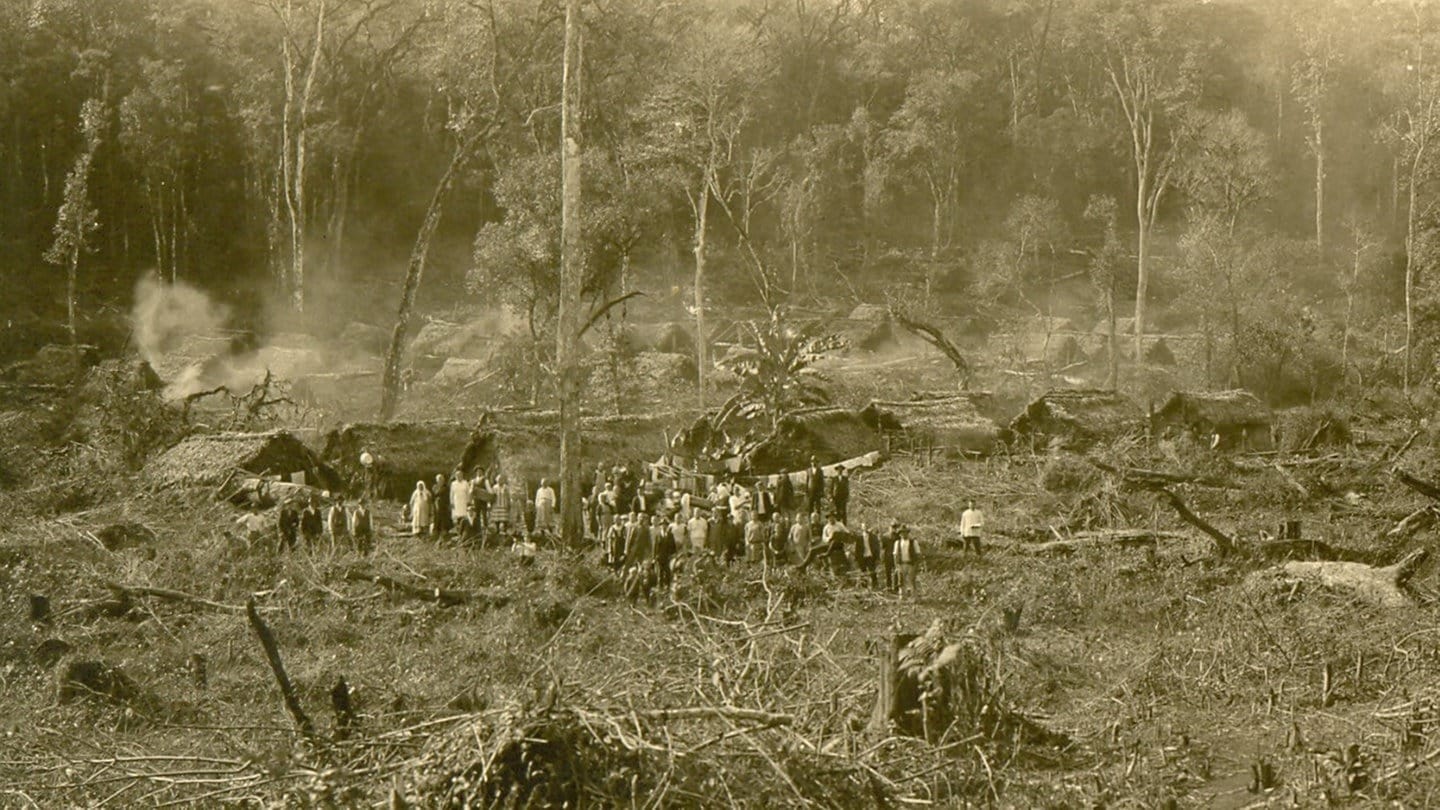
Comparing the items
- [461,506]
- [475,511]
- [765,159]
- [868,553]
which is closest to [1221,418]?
[868,553]

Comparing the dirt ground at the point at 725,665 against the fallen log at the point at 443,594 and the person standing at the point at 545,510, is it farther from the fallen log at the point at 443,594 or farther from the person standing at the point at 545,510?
the person standing at the point at 545,510

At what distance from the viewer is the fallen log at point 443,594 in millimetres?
14445

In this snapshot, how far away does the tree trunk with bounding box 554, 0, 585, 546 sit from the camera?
17.9m

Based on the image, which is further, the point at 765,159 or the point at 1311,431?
the point at 765,159

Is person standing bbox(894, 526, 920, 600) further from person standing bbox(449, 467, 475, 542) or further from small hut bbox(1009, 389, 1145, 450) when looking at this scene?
small hut bbox(1009, 389, 1145, 450)

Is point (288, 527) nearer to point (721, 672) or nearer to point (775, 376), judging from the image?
point (721, 672)

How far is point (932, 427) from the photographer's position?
935 inches

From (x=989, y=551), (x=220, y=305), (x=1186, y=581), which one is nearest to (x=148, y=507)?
(x=989, y=551)

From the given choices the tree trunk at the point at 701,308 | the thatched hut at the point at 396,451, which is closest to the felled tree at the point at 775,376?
the tree trunk at the point at 701,308

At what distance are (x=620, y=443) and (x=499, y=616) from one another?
368 inches

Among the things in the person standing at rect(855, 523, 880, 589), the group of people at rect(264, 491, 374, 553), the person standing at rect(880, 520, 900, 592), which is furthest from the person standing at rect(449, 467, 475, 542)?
the person standing at rect(880, 520, 900, 592)

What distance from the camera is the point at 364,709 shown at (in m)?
10.2

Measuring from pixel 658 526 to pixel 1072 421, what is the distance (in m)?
10.9

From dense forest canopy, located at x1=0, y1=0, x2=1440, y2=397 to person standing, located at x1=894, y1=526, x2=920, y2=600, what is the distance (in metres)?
16.0
